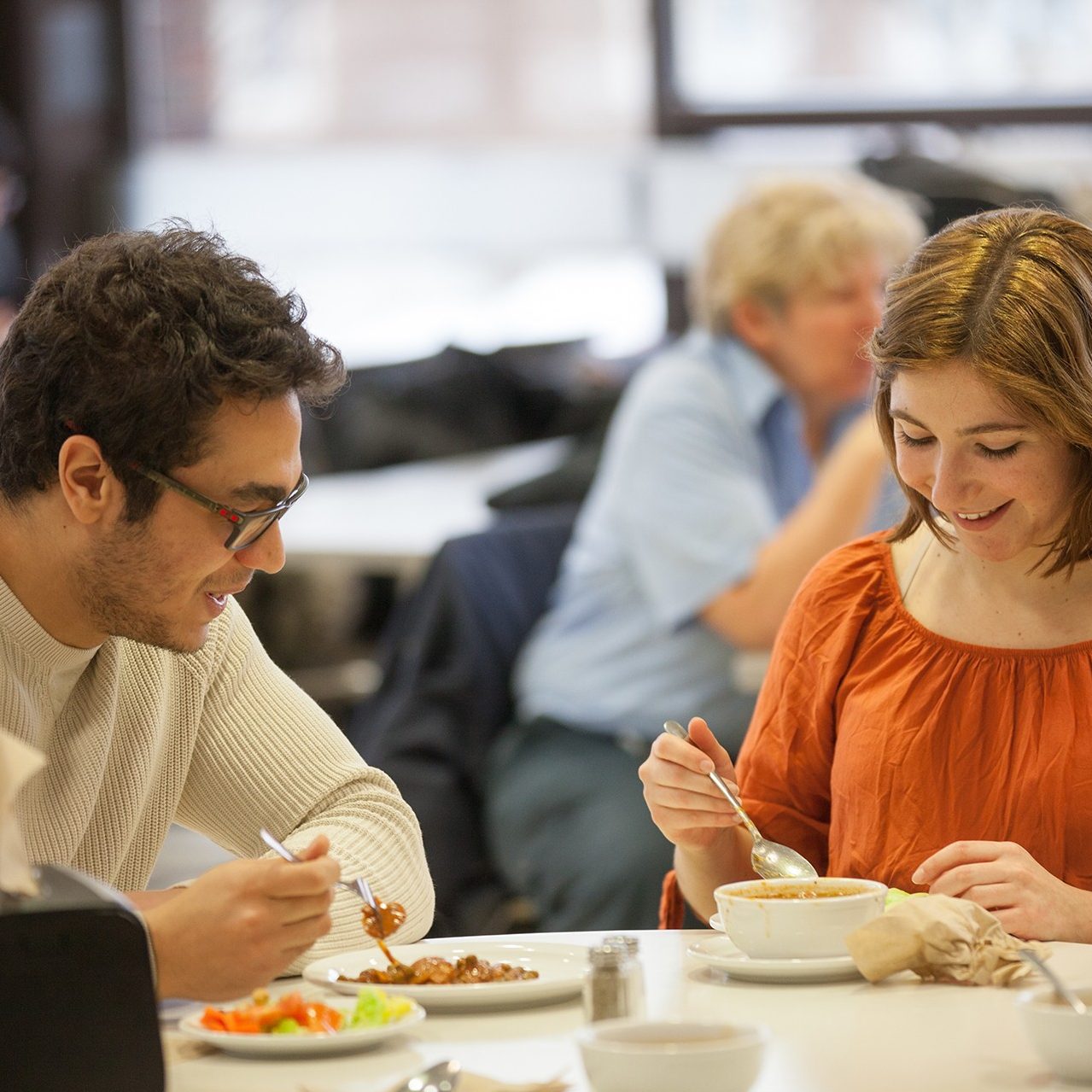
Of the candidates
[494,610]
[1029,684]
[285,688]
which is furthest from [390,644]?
[1029,684]

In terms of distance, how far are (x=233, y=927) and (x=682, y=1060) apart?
344 mm

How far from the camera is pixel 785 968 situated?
4.53ft

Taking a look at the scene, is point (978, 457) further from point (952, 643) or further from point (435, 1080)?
point (435, 1080)

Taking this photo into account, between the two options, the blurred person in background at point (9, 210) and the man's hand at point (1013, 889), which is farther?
the blurred person in background at point (9, 210)

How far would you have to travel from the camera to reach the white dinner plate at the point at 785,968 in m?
1.38

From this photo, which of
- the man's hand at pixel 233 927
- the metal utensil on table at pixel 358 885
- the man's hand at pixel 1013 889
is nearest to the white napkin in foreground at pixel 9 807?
the man's hand at pixel 233 927

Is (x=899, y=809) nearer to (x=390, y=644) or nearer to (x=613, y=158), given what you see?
(x=390, y=644)

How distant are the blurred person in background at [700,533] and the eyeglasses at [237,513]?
1537 mm

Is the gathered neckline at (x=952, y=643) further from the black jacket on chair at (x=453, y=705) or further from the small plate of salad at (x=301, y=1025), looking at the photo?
the black jacket on chair at (x=453, y=705)

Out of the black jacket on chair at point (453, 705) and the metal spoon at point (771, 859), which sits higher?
the metal spoon at point (771, 859)

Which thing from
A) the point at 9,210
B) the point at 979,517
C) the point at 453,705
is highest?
the point at 9,210

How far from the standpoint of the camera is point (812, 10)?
16.4ft

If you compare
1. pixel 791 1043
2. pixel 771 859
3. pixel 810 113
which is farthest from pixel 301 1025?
pixel 810 113

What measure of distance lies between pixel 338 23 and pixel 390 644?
9.45 ft
